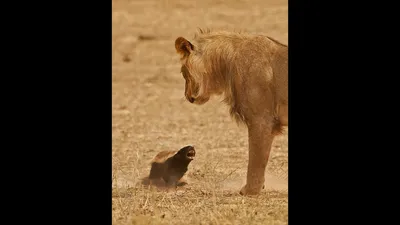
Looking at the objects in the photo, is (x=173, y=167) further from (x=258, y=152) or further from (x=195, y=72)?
(x=258, y=152)

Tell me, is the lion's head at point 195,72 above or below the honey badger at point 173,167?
above

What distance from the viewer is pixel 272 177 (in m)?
9.64

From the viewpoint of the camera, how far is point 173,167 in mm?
9570

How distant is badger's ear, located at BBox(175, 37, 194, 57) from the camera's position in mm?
8797

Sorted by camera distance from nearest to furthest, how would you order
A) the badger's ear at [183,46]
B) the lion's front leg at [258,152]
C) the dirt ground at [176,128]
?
the dirt ground at [176,128] < the lion's front leg at [258,152] < the badger's ear at [183,46]

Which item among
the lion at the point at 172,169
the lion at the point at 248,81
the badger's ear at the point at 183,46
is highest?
the badger's ear at the point at 183,46

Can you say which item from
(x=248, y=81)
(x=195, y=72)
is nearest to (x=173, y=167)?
(x=195, y=72)

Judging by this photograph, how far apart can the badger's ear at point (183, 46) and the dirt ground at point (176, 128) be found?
4.72ft

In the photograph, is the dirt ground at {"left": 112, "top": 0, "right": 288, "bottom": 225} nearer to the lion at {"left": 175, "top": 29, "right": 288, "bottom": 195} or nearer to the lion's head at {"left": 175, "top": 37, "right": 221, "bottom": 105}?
the lion at {"left": 175, "top": 29, "right": 288, "bottom": 195}

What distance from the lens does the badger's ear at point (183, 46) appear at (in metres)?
8.80

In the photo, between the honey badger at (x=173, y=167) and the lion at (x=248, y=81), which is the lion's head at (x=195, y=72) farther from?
the honey badger at (x=173, y=167)

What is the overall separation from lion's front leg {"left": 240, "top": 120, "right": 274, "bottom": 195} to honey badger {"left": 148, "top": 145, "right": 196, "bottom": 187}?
1.04m

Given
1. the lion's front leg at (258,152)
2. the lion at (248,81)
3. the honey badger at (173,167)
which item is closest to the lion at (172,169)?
the honey badger at (173,167)
